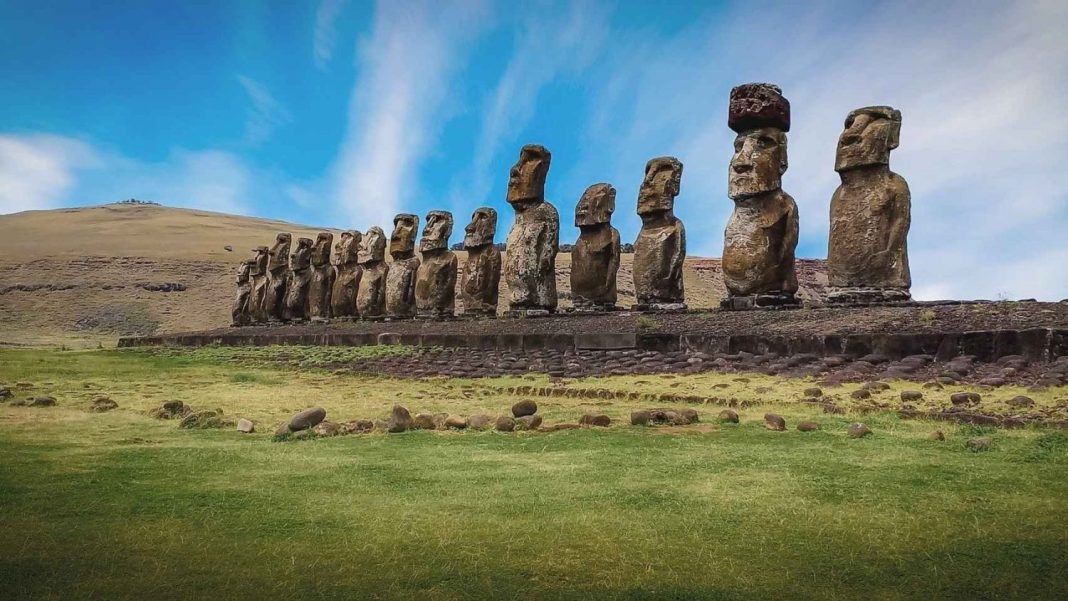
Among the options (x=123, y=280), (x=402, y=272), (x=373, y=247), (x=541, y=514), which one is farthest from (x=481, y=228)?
(x=123, y=280)

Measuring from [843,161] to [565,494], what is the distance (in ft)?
33.8

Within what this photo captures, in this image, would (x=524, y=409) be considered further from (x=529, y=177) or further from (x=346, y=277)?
(x=346, y=277)

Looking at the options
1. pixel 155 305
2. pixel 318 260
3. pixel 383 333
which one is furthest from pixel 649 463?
pixel 155 305

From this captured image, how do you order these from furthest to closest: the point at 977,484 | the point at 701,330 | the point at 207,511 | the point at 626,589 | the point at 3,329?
the point at 3,329 < the point at 701,330 < the point at 977,484 < the point at 207,511 < the point at 626,589

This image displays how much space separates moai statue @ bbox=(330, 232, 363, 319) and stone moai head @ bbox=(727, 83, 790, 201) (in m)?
13.1

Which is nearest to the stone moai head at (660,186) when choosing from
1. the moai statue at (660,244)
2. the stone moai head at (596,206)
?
the moai statue at (660,244)

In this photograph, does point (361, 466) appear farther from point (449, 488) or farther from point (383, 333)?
point (383, 333)

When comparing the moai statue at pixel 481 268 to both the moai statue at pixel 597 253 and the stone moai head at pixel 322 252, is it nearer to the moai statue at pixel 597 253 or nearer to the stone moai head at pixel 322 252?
the moai statue at pixel 597 253

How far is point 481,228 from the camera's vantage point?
1952 cm

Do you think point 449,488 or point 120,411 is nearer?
point 449,488

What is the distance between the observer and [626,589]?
253cm

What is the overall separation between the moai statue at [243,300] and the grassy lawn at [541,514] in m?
24.0

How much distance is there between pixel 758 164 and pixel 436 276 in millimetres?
9196

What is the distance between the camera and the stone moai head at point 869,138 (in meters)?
12.2
